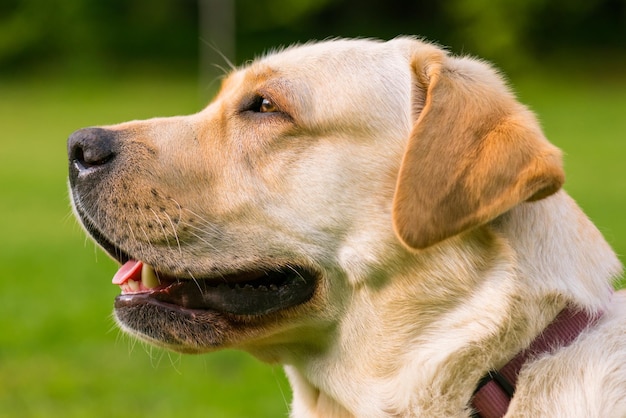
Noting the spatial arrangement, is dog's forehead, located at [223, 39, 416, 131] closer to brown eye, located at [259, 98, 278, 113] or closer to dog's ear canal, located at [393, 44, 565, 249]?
brown eye, located at [259, 98, 278, 113]

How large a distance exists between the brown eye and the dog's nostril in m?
0.60

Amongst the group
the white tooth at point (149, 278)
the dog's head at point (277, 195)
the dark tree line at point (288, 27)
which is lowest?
the dark tree line at point (288, 27)

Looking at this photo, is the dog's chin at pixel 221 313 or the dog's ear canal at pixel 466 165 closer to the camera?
the dog's ear canal at pixel 466 165

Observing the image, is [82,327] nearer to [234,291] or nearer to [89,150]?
[89,150]

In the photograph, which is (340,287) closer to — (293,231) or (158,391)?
(293,231)

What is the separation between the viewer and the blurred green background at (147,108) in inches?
264

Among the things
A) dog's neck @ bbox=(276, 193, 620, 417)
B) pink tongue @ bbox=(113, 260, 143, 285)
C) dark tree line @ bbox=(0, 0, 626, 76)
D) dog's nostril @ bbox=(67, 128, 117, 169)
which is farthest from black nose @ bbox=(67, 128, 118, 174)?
dark tree line @ bbox=(0, 0, 626, 76)

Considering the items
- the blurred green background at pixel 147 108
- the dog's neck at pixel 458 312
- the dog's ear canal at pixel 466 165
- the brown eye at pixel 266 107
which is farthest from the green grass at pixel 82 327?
the dog's ear canal at pixel 466 165

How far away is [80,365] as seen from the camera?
23.5ft

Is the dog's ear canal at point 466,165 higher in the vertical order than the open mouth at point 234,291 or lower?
higher

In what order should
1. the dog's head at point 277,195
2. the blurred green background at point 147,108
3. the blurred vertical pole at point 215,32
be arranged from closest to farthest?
the dog's head at point 277,195 < the blurred green background at point 147,108 < the blurred vertical pole at point 215,32

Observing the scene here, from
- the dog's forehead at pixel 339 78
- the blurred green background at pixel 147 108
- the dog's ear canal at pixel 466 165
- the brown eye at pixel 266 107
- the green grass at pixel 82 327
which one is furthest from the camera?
the blurred green background at pixel 147 108

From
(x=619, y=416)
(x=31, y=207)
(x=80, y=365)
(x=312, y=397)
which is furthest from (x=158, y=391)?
(x=31, y=207)

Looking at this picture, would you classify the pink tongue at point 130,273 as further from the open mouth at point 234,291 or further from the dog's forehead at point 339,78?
the dog's forehead at point 339,78
